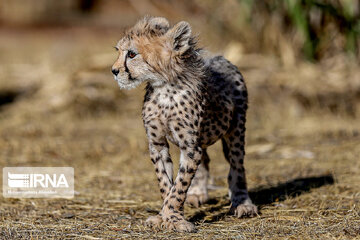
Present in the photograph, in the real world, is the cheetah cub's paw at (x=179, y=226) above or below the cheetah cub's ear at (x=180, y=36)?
below

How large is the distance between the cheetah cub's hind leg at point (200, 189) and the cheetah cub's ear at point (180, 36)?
3.81 ft

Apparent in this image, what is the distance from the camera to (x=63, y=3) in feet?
61.7

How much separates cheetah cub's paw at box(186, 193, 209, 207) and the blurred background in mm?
450

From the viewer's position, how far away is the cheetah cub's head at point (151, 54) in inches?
175

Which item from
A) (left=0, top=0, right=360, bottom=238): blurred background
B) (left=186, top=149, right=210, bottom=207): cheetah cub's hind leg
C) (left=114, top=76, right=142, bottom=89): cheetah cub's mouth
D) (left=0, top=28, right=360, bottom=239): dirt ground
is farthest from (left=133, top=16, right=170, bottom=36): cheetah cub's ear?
(left=0, top=0, right=360, bottom=238): blurred background

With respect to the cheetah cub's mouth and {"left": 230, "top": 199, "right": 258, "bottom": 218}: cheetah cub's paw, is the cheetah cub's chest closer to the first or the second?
the cheetah cub's mouth

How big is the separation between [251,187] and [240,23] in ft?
14.9

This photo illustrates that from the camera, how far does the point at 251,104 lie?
9695 mm

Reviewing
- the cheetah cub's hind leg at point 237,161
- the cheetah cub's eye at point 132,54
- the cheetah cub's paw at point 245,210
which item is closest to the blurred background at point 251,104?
the cheetah cub's hind leg at point 237,161

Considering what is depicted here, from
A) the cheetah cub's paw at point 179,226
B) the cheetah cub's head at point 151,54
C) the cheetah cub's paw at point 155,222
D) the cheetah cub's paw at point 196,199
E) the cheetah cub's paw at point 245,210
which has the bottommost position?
the cheetah cub's paw at point 179,226

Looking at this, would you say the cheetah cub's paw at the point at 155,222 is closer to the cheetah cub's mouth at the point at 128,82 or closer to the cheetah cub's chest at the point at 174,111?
the cheetah cub's chest at the point at 174,111

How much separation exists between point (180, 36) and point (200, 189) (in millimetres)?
1527

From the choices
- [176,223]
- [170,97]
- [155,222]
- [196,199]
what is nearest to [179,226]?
[176,223]

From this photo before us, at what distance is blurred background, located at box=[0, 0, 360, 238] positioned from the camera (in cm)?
Answer: 694
